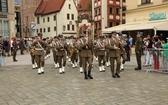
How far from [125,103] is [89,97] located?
1.14m

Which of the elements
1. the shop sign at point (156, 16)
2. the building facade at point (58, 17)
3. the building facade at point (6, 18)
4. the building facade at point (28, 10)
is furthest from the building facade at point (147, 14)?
the building facade at point (28, 10)

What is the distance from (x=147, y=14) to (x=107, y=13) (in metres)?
23.6

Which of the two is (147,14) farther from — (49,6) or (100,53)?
(49,6)

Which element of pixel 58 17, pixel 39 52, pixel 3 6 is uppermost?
pixel 58 17

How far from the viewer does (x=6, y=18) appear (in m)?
35.3

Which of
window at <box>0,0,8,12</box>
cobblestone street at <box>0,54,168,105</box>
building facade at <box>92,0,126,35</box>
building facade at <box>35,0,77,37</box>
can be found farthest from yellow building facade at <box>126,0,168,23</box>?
building facade at <box>35,0,77,37</box>

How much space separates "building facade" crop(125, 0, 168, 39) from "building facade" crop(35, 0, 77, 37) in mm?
30552

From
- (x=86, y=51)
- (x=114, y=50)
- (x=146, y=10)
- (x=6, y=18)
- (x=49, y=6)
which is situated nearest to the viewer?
(x=86, y=51)

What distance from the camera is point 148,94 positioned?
288 inches

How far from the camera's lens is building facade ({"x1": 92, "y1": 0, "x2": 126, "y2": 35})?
163 feet

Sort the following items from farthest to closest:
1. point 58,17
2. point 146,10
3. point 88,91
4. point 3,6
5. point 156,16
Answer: point 58,17 < point 3,6 < point 146,10 < point 156,16 < point 88,91

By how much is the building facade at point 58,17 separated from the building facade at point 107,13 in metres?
8.45

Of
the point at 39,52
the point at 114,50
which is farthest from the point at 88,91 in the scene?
the point at 39,52

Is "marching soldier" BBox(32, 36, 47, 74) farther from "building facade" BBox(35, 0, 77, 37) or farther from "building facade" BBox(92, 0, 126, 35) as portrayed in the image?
"building facade" BBox(35, 0, 77, 37)
